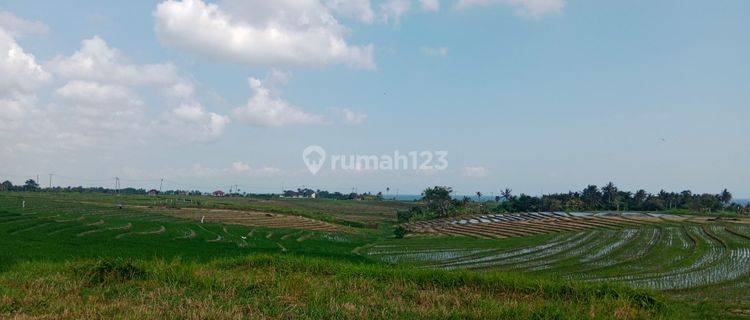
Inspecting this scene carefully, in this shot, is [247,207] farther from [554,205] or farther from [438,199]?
[554,205]

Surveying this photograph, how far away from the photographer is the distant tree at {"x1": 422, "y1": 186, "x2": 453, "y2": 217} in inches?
2945

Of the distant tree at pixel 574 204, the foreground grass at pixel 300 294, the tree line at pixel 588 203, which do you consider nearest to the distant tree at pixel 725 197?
the tree line at pixel 588 203

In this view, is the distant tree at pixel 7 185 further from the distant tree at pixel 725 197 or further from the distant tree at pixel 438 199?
the distant tree at pixel 725 197

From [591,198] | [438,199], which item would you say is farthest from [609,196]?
[438,199]

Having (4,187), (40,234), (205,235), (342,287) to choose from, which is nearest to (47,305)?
(342,287)

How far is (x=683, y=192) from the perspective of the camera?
8481 centimetres

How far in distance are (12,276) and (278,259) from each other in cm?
529

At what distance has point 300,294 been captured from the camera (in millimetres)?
8164

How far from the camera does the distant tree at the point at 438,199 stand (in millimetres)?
74812

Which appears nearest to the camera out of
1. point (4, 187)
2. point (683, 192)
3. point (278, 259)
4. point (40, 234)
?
point (278, 259)

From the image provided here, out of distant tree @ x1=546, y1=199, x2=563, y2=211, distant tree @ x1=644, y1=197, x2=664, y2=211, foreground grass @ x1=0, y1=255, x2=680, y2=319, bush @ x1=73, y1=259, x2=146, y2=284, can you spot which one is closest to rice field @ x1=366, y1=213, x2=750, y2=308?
foreground grass @ x1=0, y1=255, x2=680, y2=319

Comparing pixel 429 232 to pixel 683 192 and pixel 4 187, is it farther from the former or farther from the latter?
pixel 4 187

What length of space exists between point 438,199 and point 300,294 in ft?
227

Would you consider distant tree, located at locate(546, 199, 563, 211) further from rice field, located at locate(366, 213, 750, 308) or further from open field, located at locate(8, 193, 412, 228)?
rice field, located at locate(366, 213, 750, 308)
